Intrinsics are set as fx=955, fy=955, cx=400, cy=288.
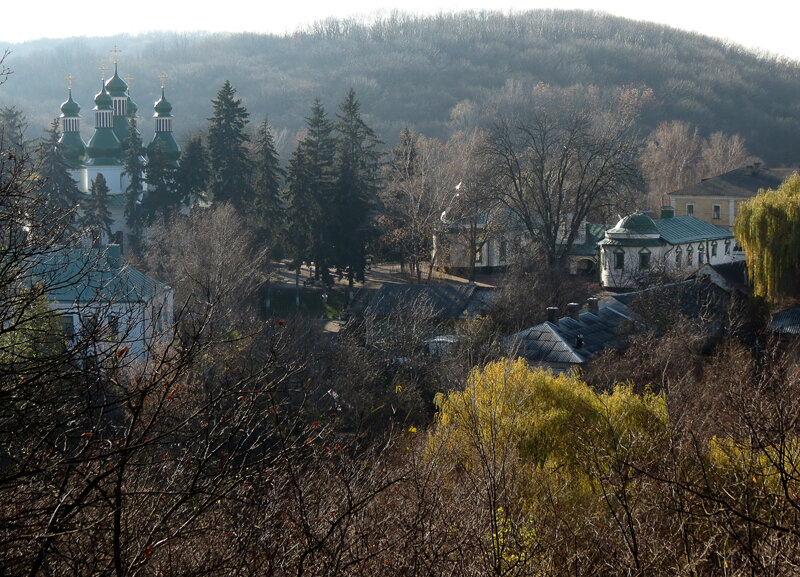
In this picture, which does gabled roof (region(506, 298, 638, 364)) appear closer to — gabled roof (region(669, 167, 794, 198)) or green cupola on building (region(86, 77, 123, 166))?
gabled roof (region(669, 167, 794, 198))

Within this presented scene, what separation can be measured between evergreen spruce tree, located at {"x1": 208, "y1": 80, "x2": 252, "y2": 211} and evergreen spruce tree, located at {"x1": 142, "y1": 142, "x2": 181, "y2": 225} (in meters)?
1.61

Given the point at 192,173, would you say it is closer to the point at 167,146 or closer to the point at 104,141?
the point at 167,146

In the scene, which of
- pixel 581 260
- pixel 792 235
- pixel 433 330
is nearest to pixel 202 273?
pixel 433 330

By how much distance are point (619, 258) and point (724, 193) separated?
47.8 feet

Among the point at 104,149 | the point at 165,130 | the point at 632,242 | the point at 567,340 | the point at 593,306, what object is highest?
the point at 165,130

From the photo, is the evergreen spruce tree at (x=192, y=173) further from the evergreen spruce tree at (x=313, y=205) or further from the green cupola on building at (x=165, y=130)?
the green cupola on building at (x=165, y=130)

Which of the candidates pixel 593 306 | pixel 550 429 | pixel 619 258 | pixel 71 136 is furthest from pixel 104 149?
pixel 550 429

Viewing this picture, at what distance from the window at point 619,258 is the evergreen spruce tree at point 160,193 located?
17.9m

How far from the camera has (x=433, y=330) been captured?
27.1m

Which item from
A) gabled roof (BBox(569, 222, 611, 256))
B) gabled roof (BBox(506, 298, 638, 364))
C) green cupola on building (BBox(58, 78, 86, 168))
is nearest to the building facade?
gabled roof (BBox(569, 222, 611, 256))

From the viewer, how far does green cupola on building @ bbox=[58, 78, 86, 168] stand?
1788 inches

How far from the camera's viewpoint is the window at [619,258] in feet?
127

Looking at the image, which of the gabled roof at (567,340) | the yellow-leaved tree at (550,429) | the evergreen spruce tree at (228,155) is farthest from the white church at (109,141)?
the yellow-leaved tree at (550,429)

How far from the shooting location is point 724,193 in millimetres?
50344
